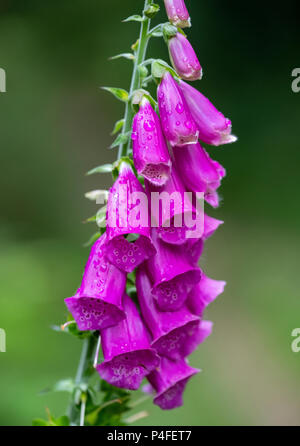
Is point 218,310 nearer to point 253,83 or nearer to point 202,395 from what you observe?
point 202,395

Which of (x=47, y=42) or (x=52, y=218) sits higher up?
(x=47, y=42)

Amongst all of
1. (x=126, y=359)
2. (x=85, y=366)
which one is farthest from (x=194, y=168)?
(x=85, y=366)

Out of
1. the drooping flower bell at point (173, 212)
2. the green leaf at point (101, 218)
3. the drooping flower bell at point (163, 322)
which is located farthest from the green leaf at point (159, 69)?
the drooping flower bell at point (163, 322)

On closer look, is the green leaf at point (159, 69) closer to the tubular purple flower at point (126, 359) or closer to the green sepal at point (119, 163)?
the green sepal at point (119, 163)

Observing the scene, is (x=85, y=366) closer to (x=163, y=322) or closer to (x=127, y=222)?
(x=163, y=322)

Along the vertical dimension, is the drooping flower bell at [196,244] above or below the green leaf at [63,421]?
above


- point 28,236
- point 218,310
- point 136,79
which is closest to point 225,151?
point 218,310
